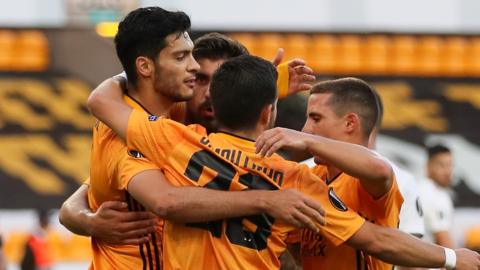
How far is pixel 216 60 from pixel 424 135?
12.9m

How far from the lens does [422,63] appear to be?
19.1 meters

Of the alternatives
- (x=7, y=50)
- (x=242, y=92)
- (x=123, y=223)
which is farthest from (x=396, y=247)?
(x=7, y=50)

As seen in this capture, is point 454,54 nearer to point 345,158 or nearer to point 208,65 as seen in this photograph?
point 208,65

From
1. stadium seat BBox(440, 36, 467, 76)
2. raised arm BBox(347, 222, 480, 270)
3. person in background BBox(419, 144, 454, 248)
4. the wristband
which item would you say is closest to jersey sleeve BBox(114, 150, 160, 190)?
raised arm BBox(347, 222, 480, 270)

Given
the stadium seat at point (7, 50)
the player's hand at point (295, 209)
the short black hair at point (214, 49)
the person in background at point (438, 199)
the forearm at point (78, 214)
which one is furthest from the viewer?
the stadium seat at point (7, 50)

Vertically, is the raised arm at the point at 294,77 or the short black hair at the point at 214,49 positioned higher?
the short black hair at the point at 214,49

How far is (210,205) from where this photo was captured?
4.82 metres

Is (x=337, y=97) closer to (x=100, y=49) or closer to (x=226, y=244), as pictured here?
(x=226, y=244)

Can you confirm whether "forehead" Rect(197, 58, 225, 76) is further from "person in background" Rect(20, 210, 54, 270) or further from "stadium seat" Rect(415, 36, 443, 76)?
"stadium seat" Rect(415, 36, 443, 76)

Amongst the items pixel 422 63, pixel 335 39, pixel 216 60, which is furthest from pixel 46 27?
pixel 216 60

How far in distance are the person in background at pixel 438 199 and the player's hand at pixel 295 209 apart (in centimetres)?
495

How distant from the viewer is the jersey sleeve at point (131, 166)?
16.3 ft

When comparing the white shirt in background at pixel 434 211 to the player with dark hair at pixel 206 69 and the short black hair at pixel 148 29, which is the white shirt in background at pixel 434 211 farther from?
the short black hair at pixel 148 29

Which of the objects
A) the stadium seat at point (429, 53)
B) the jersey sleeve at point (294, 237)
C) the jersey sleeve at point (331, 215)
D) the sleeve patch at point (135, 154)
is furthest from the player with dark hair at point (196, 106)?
the stadium seat at point (429, 53)
